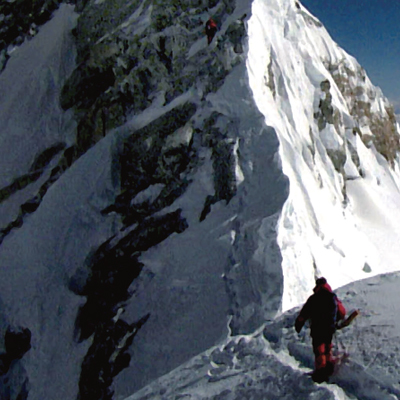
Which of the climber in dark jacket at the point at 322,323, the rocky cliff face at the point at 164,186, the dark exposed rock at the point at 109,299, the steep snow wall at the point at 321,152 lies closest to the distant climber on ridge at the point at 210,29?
the rocky cliff face at the point at 164,186

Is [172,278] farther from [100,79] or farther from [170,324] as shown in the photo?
[100,79]

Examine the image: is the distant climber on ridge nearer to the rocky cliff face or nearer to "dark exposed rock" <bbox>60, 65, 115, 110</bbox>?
the rocky cliff face

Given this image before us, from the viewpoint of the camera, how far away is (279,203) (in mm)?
12711

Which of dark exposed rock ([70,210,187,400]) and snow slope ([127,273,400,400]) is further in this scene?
dark exposed rock ([70,210,187,400])

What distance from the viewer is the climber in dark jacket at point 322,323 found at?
6.04 metres

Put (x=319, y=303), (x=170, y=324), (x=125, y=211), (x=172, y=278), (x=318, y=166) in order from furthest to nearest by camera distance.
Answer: (x=318, y=166), (x=125, y=211), (x=172, y=278), (x=170, y=324), (x=319, y=303)

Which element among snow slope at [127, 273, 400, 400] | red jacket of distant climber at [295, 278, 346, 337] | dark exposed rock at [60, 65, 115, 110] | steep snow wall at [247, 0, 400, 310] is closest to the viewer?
snow slope at [127, 273, 400, 400]

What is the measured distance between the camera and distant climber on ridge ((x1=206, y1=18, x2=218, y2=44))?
16891 mm

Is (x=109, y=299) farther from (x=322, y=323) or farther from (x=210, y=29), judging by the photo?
(x=210, y=29)

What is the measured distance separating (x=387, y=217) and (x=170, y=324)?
10729mm

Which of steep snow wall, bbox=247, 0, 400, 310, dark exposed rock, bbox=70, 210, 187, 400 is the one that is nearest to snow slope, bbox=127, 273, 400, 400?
steep snow wall, bbox=247, 0, 400, 310

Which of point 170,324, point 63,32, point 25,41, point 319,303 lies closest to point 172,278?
point 170,324

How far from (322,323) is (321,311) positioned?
0.15 metres

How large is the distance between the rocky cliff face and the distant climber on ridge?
48 cm
